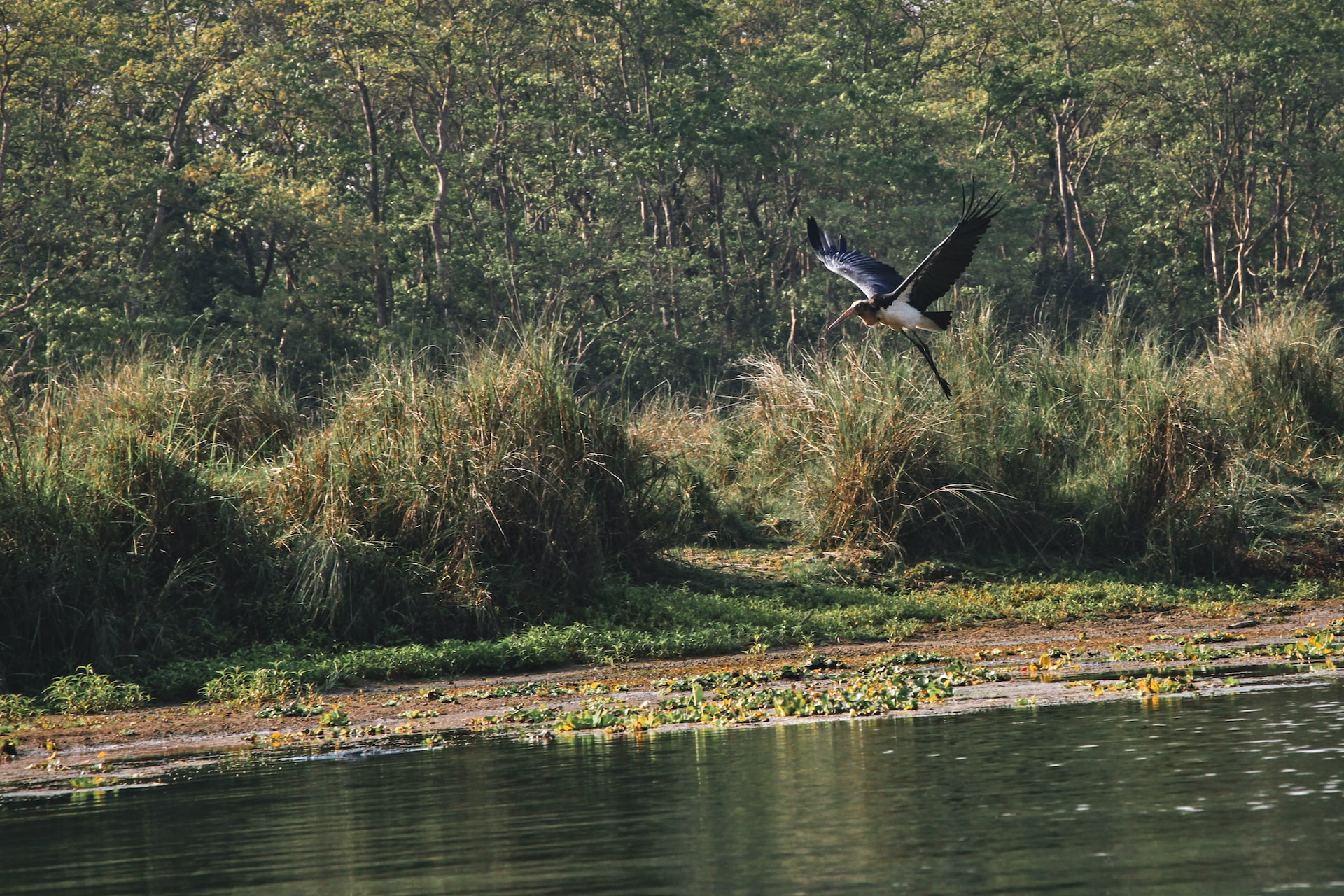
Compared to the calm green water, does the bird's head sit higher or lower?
higher

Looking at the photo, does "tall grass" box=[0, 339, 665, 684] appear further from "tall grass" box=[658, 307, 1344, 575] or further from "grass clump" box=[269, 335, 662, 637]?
"tall grass" box=[658, 307, 1344, 575]

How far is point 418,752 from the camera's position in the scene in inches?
334

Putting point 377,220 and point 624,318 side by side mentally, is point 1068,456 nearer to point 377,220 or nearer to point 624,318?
point 624,318

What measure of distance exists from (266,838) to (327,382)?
23433 mm

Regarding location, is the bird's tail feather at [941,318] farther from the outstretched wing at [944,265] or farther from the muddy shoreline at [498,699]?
the muddy shoreline at [498,699]

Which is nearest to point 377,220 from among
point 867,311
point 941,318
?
point 867,311

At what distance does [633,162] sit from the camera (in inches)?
1387

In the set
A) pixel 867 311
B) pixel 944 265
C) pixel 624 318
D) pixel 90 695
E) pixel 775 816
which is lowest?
pixel 775 816

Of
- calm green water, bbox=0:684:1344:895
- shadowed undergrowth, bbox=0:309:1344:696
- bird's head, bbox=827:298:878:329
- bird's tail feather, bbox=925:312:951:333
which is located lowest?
calm green water, bbox=0:684:1344:895

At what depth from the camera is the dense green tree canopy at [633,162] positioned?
29.8 meters

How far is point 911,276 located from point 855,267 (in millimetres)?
1758

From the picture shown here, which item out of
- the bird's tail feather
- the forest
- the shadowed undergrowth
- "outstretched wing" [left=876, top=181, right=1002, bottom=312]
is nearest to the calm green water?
"outstretched wing" [left=876, top=181, right=1002, bottom=312]

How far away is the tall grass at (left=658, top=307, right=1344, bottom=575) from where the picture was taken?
558 inches

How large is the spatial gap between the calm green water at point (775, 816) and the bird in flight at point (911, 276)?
3.45 m
